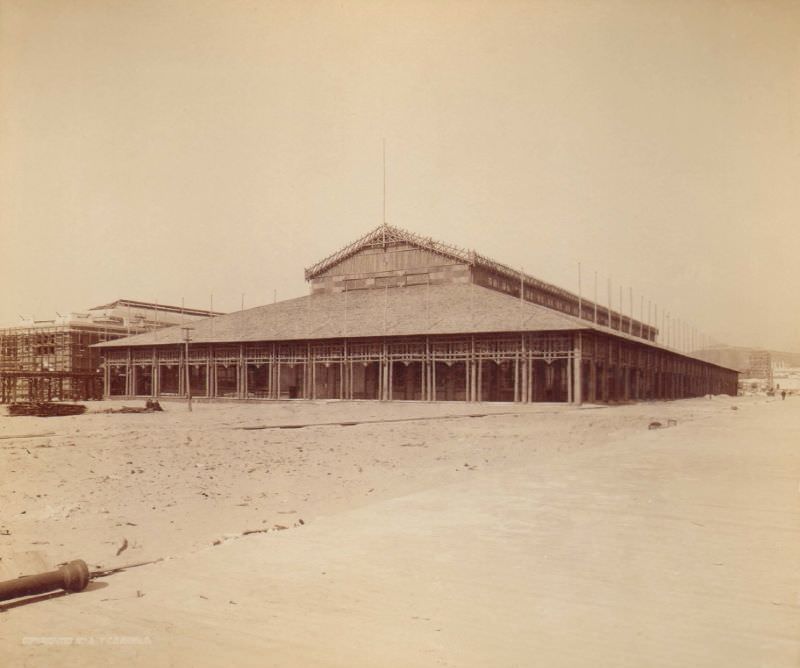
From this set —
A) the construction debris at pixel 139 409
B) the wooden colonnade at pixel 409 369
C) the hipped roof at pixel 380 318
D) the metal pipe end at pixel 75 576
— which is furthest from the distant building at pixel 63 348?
the metal pipe end at pixel 75 576

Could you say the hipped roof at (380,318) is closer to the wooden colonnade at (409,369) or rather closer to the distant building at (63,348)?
the wooden colonnade at (409,369)

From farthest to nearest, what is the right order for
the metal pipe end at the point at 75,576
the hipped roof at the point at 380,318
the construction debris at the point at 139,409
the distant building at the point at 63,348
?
the distant building at the point at 63,348, the hipped roof at the point at 380,318, the construction debris at the point at 139,409, the metal pipe end at the point at 75,576

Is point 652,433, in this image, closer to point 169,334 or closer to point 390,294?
point 390,294

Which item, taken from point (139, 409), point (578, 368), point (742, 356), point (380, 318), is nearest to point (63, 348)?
point (139, 409)

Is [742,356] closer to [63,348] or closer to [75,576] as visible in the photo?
[63,348]

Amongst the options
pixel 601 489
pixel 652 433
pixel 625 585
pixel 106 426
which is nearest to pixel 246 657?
pixel 625 585

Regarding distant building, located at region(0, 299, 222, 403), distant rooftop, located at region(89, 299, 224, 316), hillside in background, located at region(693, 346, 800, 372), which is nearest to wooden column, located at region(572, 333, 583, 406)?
distant building, located at region(0, 299, 222, 403)
